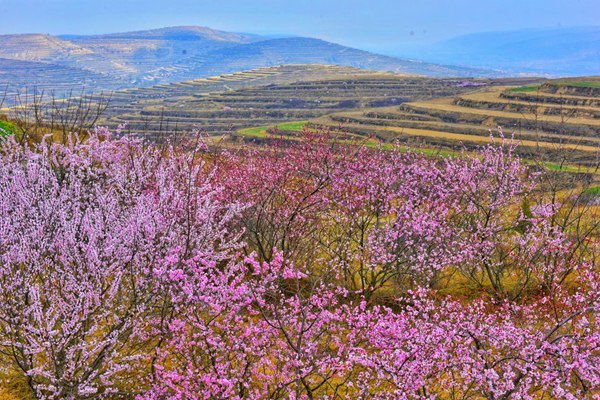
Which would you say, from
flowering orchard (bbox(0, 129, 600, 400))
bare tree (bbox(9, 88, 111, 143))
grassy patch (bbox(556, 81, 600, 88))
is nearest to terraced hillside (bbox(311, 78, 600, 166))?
grassy patch (bbox(556, 81, 600, 88))

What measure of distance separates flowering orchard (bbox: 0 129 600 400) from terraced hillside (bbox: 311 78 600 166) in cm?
7191

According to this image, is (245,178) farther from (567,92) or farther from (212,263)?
(567,92)

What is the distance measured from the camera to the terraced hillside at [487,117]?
86062 millimetres

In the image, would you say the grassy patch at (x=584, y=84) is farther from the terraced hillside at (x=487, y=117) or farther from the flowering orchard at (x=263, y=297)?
the flowering orchard at (x=263, y=297)

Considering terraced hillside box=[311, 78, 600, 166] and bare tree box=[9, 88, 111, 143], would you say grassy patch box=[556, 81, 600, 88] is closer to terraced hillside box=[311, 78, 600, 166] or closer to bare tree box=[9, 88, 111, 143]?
terraced hillside box=[311, 78, 600, 166]

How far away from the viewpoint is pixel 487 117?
339 feet

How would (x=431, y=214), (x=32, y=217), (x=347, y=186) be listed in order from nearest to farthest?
(x=32, y=217) < (x=431, y=214) < (x=347, y=186)

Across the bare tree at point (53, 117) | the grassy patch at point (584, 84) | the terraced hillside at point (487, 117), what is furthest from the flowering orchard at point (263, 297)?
the grassy patch at point (584, 84)

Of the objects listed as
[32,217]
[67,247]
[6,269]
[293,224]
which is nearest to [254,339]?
[67,247]

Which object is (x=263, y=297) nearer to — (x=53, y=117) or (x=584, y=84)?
(x=53, y=117)

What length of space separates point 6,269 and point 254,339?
4.12 metres

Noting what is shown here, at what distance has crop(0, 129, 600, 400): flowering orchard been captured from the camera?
6852 mm

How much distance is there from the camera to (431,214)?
40.7 feet

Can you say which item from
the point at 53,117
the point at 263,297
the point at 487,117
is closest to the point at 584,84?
the point at 487,117
